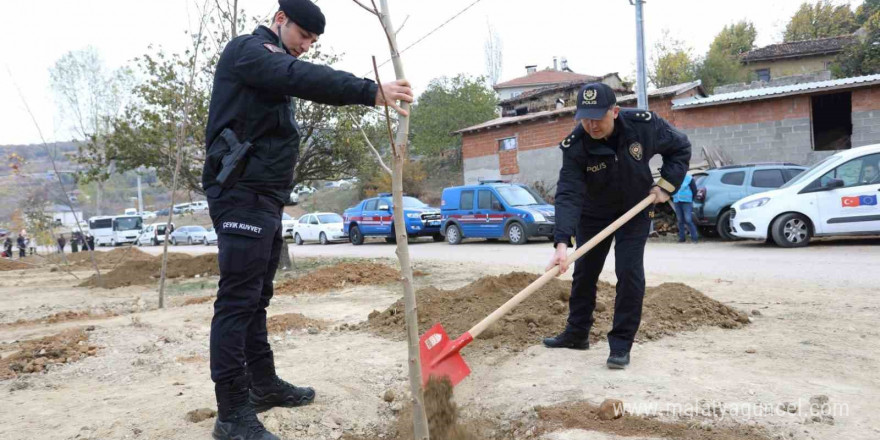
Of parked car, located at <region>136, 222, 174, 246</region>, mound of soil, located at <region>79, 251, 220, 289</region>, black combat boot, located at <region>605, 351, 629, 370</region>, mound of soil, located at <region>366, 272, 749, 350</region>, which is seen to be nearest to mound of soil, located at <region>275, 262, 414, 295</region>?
mound of soil, located at <region>79, 251, 220, 289</region>

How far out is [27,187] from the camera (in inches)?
500

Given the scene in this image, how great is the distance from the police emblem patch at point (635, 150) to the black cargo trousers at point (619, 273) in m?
0.35

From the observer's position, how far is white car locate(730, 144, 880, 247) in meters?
9.52

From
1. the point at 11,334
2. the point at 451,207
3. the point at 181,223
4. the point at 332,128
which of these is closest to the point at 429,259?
the point at 332,128

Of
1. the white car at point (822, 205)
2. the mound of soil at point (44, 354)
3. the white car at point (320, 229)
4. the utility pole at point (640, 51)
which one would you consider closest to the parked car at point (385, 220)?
the white car at point (320, 229)

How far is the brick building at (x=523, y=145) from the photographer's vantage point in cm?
2311

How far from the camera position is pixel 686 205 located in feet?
40.4

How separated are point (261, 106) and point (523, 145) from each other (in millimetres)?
23014

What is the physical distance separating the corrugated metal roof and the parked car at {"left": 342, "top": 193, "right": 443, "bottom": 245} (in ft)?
29.4

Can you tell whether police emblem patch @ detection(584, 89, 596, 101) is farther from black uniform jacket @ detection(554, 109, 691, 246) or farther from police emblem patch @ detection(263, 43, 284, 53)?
police emblem patch @ detection(263, 43, 284, 53)

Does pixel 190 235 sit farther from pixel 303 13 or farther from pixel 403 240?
pixel 403 240

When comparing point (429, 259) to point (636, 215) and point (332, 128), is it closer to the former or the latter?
point (332, 128)

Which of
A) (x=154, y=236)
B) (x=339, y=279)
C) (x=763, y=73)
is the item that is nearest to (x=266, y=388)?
(x=339, y=279)

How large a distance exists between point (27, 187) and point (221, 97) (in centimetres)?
1282
